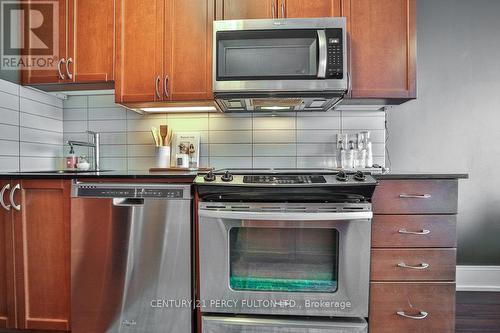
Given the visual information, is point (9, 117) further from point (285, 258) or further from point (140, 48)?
point (285, 258)

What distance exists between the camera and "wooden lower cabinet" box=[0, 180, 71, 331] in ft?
5.19

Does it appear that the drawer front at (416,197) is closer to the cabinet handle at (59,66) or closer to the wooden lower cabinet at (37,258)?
the wooden lower cabinet at (37,258)

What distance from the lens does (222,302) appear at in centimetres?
148

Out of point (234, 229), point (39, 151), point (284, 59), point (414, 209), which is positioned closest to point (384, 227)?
point (414, 209)

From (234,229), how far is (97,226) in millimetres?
710

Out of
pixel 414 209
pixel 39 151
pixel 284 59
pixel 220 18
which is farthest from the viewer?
pixel 39 151

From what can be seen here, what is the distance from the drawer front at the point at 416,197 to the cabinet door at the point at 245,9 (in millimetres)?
1192

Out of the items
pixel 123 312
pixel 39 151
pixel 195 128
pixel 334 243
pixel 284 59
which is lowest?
pixel 123 312

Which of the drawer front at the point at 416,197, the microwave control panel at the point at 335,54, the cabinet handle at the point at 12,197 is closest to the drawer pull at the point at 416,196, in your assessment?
the drawer front at the point at 416,197

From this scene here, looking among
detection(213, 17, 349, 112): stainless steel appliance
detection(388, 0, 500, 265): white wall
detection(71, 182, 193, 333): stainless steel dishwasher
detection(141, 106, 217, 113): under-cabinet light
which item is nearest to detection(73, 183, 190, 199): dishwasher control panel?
detection(71, 182, 193, 333): stainless steel dishwasher

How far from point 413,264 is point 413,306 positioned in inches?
8.0

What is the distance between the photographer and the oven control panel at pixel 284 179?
1.41 metres

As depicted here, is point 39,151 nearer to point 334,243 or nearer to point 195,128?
point 195,128

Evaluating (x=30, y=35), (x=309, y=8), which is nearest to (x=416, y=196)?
(x=309, y=8)
